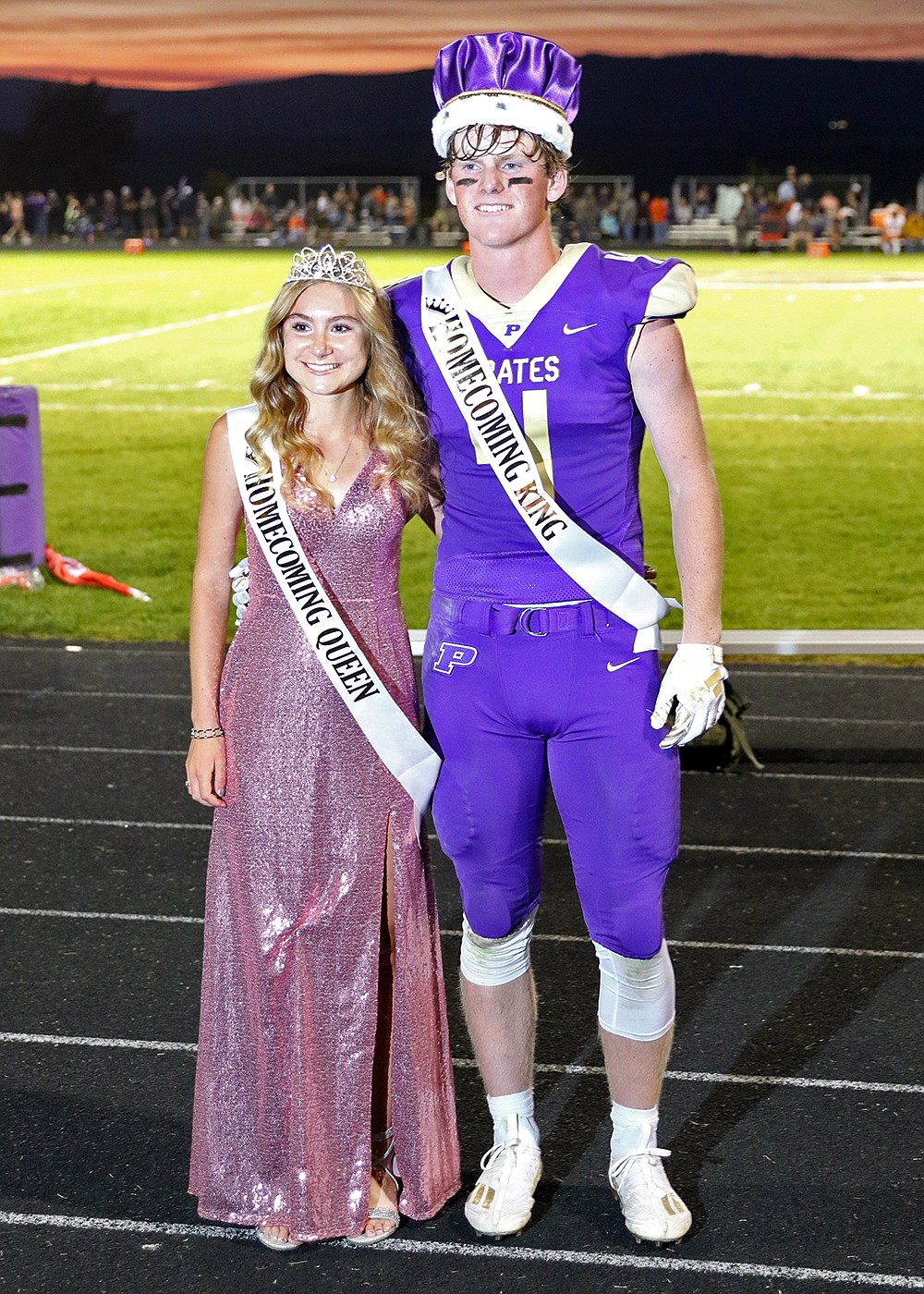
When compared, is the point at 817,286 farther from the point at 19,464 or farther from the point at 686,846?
the point at 686,846

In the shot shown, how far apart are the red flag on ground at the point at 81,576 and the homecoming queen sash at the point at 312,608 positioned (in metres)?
6.26

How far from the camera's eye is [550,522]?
295 cm

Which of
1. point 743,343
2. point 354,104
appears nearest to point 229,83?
point 354,104

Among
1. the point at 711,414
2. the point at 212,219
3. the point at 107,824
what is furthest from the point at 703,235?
the point at 107,824

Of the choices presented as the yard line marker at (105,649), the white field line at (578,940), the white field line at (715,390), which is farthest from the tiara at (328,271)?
the white field line at (715,390)

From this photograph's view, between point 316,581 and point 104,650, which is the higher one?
point 316,581

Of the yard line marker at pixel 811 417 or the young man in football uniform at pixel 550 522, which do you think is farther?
the yard line marker at pixel 811 417

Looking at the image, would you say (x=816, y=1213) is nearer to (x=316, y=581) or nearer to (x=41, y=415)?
(x=316, y=581)

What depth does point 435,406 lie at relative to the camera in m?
3.03

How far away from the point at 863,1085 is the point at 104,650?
4.91 meters

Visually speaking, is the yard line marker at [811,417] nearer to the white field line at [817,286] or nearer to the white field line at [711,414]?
the white field line at [711,414]

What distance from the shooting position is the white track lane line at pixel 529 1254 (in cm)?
311

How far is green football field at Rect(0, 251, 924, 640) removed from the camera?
9.30 meters

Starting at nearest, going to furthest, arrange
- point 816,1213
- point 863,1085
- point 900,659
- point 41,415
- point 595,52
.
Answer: point 816,1213 → point 863,1085 → point 900,659 → point 41,415 → point 595,52
